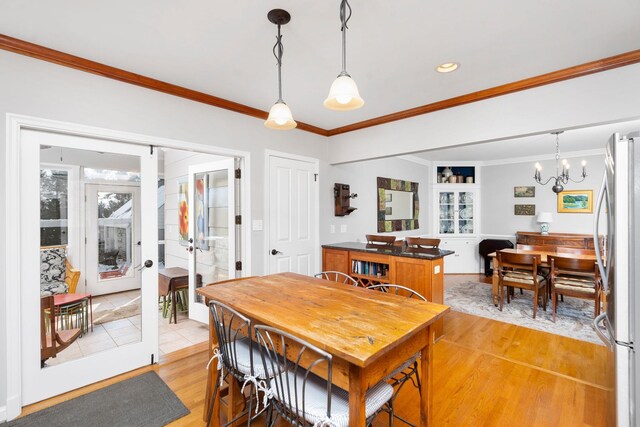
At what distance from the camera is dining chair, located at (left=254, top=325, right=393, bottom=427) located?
119 cm

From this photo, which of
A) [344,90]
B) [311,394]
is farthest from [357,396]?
[344,90]

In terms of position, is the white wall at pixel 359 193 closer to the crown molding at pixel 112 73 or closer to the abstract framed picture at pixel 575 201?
the crown molding at pixel 112 73

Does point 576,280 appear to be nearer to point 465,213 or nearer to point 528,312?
point 528,312

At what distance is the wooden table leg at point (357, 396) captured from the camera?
1.15 m

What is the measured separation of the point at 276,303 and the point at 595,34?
2624 millimetres

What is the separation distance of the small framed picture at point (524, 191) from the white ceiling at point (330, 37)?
4.49m

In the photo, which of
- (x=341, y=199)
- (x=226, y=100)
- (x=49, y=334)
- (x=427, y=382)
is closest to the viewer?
(x=427, y=382)

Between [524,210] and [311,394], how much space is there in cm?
651

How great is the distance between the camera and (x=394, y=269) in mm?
3344

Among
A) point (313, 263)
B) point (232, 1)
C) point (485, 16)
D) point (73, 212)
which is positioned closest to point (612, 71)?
point (485, 16)

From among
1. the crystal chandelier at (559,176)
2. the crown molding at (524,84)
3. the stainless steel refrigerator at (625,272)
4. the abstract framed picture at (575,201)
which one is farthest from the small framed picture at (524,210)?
the stainless steel refrigerator at (625,272)

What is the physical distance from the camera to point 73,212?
237cm

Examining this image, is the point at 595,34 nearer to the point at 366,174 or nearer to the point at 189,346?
the point at 366,174

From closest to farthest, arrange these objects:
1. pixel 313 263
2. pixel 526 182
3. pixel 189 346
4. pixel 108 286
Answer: pixel 108 286 → pixel 189 346 → pixel 313 263 → pixel 526 182
